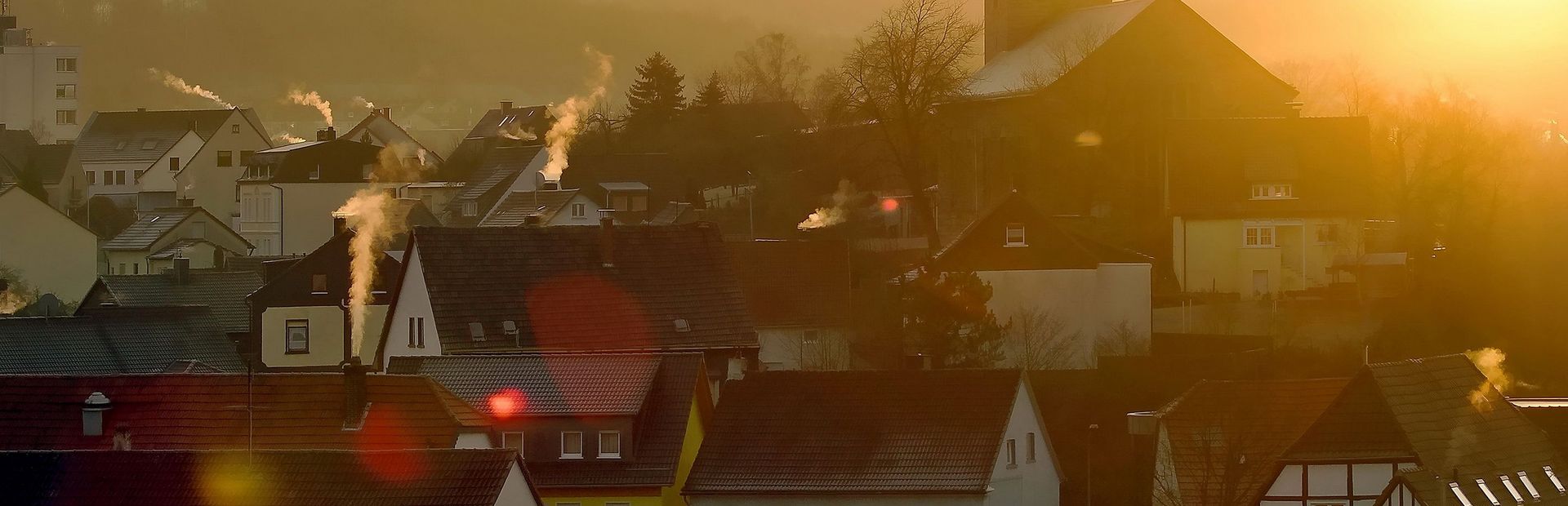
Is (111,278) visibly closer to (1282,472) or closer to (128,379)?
(128,379)

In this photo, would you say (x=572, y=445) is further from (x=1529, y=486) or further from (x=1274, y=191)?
(x=1274, y=191)

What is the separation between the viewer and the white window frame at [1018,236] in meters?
50.4

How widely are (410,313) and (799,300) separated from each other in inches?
333

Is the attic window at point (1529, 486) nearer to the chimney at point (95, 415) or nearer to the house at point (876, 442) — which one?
the house at point (876, 442)

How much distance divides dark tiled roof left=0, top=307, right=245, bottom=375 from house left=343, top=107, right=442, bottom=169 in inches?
1624

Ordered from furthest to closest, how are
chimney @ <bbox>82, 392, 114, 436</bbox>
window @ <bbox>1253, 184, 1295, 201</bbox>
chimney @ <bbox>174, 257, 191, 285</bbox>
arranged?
chimney @ <bbox>174, 257, 191, 285</bbox>
window @ <bbox>1253, 184, 1295, 201</bbox>
chimney @ <bbox>82, 392, 114, 436</bbox>

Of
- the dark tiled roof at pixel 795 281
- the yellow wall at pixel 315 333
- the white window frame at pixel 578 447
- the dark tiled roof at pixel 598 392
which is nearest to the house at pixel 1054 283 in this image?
the dark tiled roof at pixel 795 281

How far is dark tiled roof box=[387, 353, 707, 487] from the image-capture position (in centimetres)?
3859

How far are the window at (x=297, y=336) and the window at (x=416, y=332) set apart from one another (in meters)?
10.6

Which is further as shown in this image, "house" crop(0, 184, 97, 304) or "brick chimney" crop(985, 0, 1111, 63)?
"house" crop(0, 184, 97, 304)

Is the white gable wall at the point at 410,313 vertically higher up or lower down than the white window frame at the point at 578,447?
higher up

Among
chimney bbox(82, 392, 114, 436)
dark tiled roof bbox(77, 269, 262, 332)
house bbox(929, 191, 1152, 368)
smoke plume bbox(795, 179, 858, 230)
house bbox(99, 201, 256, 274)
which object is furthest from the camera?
house bbox(99, 201, 256, 274)

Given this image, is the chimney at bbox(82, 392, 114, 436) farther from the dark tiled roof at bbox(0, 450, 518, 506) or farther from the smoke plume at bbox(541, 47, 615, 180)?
the smoke plume at bbox(541, 47, 615, 180)

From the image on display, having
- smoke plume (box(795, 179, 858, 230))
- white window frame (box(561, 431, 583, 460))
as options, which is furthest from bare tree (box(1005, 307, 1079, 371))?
smoke plume (box(795, 179, 858, 230))
